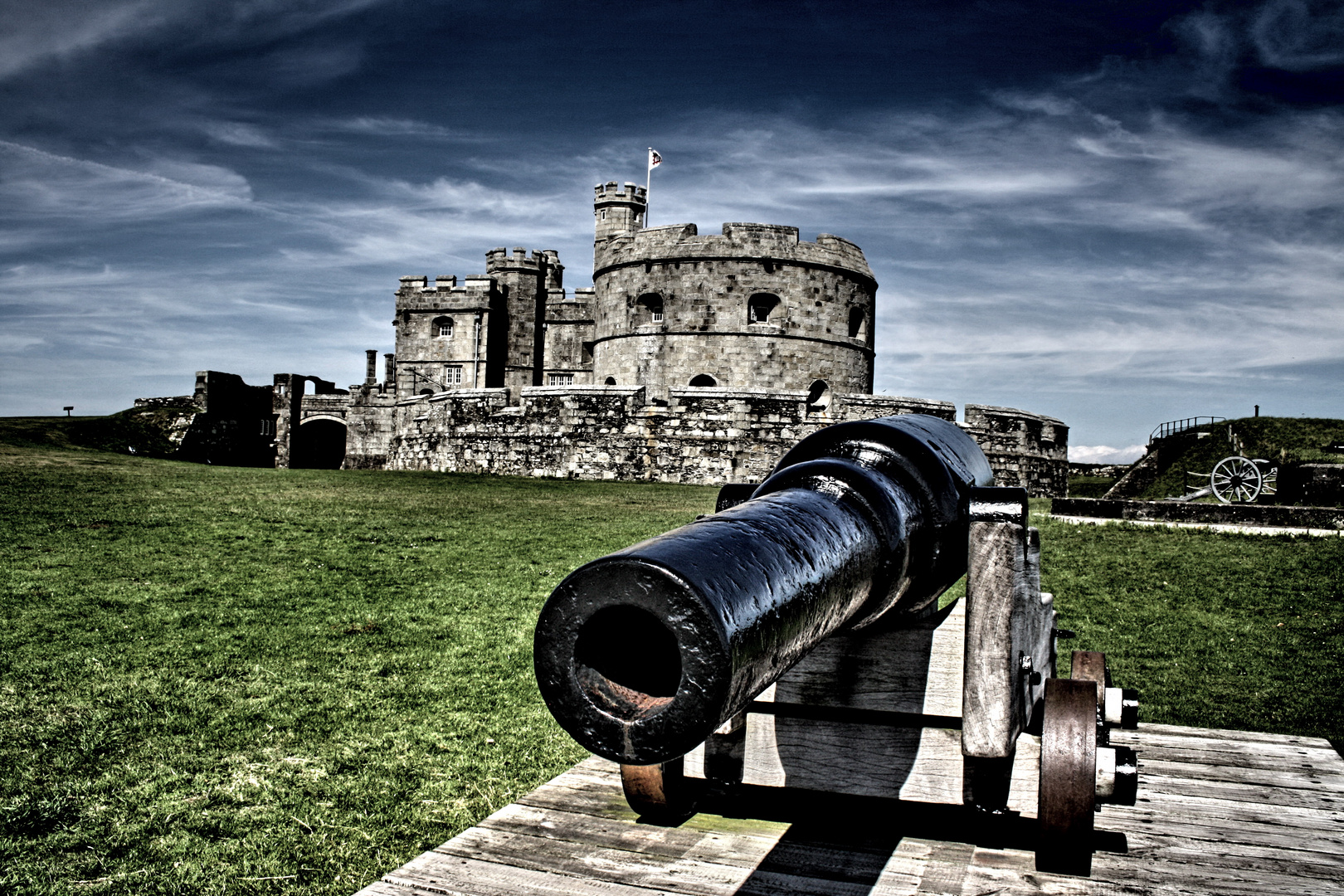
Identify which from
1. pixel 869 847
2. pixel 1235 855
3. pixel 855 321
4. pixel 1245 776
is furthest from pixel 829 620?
pixel 855 321

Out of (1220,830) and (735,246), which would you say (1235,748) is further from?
(735,246)

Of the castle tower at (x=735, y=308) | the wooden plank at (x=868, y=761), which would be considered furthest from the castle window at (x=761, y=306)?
the wooden plank at (x=868, y=761)

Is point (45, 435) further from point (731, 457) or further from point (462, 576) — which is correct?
point (462, 576)

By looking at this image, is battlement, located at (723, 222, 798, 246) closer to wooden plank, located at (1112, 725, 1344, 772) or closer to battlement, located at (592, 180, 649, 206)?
battlement, located at (592, 180, 649, 206)

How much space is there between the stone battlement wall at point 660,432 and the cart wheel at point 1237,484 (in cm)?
371

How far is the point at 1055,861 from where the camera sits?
6.97 feet

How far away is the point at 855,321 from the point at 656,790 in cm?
2811

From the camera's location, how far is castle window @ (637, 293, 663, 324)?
93.1ft

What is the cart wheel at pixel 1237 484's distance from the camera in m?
17.5

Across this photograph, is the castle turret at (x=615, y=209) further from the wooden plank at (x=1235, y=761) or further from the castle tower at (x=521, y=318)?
the wooden plank at (x=1235, y=761)

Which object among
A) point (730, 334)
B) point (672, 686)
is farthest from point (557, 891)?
point (730, 334)

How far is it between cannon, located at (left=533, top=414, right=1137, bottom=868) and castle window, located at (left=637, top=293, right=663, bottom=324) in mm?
25749

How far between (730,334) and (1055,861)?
2598 centimetres

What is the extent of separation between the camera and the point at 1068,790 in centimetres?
212
